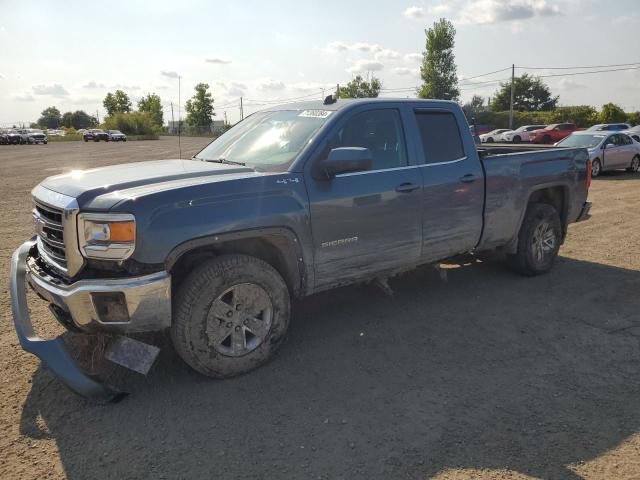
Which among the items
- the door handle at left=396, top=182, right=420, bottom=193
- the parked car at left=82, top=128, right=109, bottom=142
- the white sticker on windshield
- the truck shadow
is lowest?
the truck shadow

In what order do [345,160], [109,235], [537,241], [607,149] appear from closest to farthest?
[109,235] → [345,160] → [537,241] → [607,149]

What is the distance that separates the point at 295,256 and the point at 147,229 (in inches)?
44.9

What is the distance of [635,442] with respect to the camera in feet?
9.76

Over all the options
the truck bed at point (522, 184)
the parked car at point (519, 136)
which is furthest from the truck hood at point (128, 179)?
the parked car at point (519, 136)

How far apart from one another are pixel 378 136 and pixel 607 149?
1458 cm

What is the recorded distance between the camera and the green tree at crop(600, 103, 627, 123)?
4994cm

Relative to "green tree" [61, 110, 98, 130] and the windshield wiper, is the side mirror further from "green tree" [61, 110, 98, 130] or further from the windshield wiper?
Result: "green tree" [61, 110, 98, 130]

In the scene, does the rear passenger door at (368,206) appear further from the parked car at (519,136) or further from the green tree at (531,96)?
the green tree at (531,96)

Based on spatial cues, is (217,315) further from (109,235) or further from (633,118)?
(633,118)

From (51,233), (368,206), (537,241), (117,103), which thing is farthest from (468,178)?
(117,103)

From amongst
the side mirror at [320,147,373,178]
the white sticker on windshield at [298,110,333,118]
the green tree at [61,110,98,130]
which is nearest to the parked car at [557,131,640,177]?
the white sticker on windshield at [298,110,333,118]

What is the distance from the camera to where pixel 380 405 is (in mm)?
3375

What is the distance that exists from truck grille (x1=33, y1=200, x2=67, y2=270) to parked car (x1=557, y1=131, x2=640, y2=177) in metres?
15.5

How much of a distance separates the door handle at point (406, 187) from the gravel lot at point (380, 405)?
1202 mm
